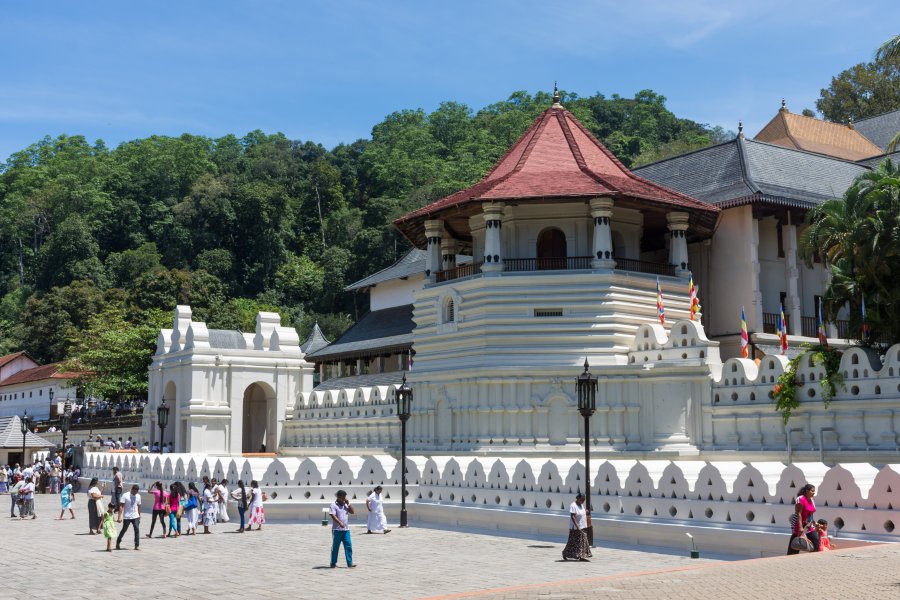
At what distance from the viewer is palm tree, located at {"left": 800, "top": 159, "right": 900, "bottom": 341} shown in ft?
89.1

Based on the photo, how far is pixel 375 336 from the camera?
5688 cm

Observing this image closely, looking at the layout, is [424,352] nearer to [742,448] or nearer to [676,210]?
[676,210]

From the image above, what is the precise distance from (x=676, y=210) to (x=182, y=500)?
19297 mm

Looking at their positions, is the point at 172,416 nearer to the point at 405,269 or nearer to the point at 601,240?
the point at 405,269

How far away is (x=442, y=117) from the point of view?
4518 inches

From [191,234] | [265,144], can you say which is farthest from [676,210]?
[265,144]

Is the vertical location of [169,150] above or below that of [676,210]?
above

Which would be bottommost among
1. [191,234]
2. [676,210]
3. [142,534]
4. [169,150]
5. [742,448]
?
[142,534]

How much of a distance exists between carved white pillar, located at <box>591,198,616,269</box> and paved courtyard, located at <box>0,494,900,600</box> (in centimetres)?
1301

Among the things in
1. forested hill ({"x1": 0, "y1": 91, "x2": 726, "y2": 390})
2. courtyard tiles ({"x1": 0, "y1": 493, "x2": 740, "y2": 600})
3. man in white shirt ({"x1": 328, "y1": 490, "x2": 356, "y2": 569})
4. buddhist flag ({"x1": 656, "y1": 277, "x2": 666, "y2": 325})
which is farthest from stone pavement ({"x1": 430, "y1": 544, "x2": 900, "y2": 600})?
forested hill ({"x1": 0, "y1": 91, "x2": 726, "y2": 390})

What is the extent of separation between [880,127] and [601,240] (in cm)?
3503

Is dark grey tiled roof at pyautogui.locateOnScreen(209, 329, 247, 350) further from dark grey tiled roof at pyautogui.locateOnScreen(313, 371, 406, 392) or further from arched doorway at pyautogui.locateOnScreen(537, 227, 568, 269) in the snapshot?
arched doorway at pyautogui.locateOnScreen(537, 227, 568, 269)

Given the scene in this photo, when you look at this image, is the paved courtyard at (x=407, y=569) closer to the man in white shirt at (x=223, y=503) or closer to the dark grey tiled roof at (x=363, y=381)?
the man in white shirt at (x=223, y=503)

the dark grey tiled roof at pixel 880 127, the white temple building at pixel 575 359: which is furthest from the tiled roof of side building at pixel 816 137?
the white temple building at pixel 575 359
